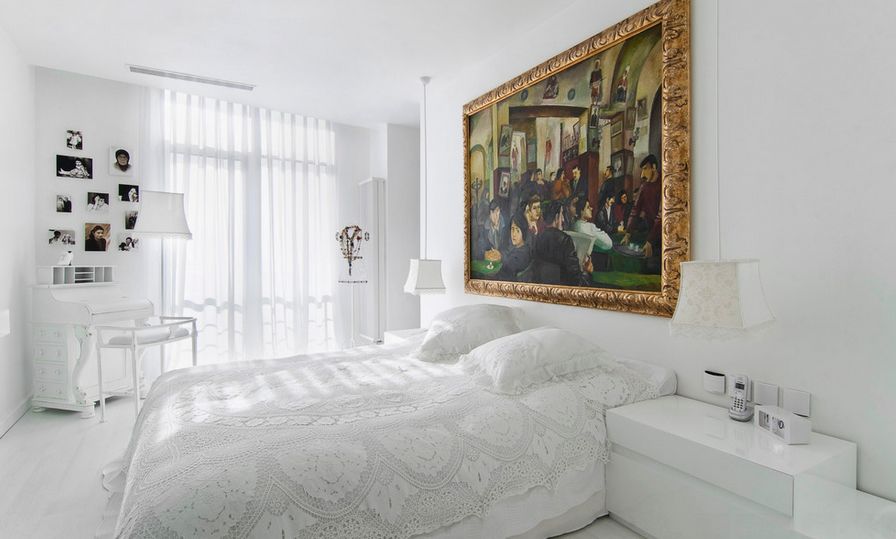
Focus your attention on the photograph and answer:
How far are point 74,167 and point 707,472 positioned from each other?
16.4 ft

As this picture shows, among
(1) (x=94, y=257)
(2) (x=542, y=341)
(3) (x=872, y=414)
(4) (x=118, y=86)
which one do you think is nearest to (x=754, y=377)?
(3) (x=872, y=414)

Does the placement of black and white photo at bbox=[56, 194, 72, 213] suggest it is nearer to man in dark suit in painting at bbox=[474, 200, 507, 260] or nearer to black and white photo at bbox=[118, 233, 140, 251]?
black and white photo at bbox=[118, 233, 140, 251]

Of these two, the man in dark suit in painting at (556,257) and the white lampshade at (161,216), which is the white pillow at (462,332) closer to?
the man in dark suit in painting at (556,257)

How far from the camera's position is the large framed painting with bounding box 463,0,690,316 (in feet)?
7.31

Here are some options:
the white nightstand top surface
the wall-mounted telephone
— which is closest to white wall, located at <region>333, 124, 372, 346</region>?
the white nightstand top surface

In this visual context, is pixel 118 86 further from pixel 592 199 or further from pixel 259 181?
pixel 592 199

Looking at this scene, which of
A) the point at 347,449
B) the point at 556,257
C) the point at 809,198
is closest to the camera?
the point at 347,449

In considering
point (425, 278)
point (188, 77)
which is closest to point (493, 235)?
point (425, 278)

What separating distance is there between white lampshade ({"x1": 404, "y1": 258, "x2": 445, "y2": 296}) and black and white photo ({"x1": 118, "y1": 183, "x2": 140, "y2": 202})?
2.67 metres

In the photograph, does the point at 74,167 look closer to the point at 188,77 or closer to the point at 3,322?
the point at 188,77

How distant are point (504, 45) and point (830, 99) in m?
2.18

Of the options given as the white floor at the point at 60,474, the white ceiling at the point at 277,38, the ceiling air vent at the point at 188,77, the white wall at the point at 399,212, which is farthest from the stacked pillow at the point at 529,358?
the ceiling air vent at the point at 188,77

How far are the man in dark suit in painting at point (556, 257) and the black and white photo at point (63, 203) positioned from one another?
3.92m

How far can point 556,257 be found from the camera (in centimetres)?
290
